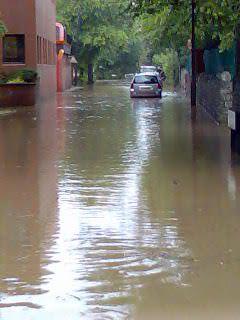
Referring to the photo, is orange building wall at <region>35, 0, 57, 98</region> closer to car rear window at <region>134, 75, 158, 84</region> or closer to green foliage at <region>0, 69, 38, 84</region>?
green foliage at <region>0, 69, 38, 84</region>

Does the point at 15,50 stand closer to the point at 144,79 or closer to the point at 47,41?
the point at 47,41

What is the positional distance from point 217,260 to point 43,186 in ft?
14.9

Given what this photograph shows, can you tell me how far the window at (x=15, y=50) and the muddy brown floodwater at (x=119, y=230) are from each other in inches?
705

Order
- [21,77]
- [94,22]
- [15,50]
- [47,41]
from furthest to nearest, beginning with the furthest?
[94,22] < [47,41] < [15,50] < [21,77]

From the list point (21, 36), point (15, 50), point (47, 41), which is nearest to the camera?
point (21, 36)

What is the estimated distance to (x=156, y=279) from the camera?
595cm

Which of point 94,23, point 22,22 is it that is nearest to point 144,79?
point 22,22

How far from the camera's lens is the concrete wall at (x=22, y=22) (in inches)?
1268

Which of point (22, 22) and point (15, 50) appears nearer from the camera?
point (22, 22)

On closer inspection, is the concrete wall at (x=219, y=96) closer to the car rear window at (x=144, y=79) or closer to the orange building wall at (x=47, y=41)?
the car rear window at (x=144, y=79)

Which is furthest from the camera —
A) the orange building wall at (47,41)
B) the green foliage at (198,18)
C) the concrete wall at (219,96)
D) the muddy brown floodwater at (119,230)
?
the orange building wall at (47,41)

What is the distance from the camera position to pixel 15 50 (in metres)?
33.2

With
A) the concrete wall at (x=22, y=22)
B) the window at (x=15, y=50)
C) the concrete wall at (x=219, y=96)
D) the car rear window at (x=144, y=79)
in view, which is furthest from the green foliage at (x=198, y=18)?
the window at (x=15, y=50)

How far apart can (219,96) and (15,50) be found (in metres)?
14.0
